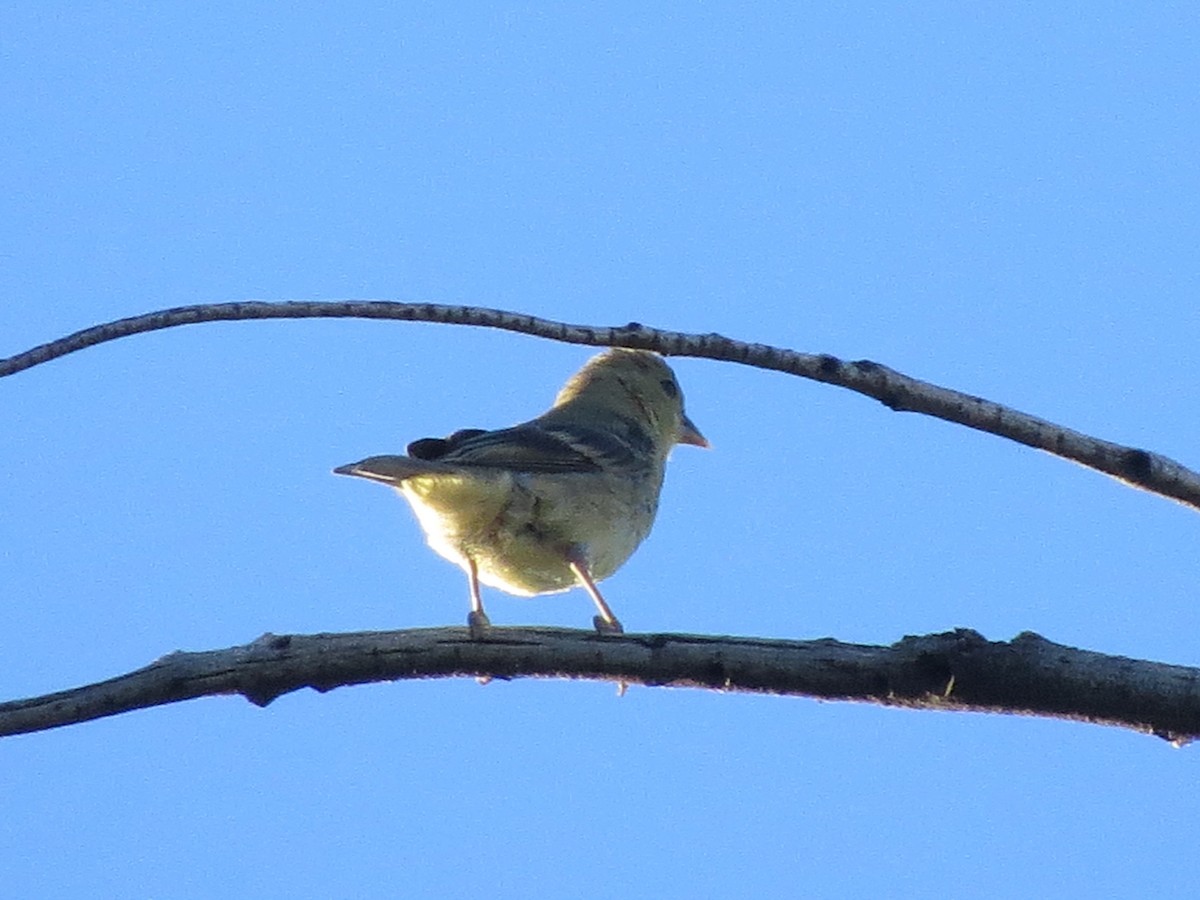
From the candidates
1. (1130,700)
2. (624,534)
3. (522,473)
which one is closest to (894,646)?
(1130,700)

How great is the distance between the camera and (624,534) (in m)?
7.28

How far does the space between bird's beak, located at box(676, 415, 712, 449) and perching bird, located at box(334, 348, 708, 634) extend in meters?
1.32

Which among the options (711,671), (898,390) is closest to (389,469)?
(711,671)

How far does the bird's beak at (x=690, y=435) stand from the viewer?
30.3 feet

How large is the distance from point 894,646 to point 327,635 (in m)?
1.24

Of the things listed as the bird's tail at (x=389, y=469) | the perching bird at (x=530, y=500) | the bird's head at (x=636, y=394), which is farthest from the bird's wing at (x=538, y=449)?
the bird's head at (x=636, y=394)

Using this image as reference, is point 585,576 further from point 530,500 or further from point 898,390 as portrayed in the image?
point 898,390

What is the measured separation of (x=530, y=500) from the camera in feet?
21.8

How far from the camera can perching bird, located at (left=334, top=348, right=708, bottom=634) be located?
6.35 m

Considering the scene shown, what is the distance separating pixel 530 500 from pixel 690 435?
2.81m

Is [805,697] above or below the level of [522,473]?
below

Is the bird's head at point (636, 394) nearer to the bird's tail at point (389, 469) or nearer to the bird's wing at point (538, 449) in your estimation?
the bird's wing at point (538, 449)

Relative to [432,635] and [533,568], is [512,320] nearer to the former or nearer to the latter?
[432,635]

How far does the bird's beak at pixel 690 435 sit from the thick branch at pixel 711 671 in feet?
18.5
